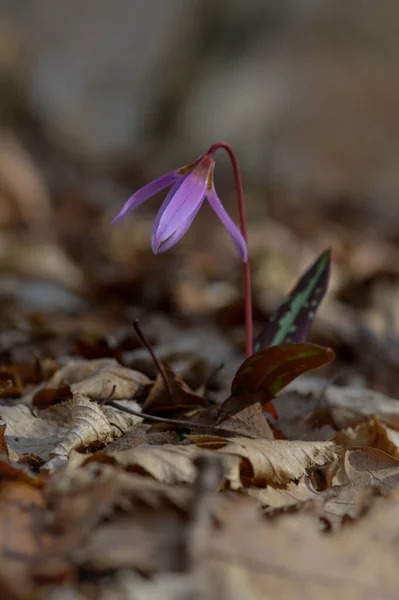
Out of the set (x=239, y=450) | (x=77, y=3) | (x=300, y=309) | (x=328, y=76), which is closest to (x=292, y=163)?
(x=328, y=76)

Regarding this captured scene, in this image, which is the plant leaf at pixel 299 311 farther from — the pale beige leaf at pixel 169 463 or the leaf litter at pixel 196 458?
the pale beige leaf at pixel 169 463

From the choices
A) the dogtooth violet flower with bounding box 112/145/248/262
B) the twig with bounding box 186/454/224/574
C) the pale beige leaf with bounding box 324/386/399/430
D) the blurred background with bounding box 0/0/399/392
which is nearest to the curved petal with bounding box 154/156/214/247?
the dogtooth violet flower with bounding box 112/145/248/262

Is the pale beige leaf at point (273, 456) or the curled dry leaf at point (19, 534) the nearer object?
the curled dry leaf at point (19, 534)

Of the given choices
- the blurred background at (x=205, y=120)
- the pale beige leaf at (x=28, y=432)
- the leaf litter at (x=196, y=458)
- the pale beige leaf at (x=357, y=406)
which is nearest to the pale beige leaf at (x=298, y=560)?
the leaf litter at (x=196, y=458)

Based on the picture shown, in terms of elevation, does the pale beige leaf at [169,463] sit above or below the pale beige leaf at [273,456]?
above

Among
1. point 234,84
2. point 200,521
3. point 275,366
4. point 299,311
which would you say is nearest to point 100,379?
point 275,366

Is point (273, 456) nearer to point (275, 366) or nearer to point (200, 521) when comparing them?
point (275, 366)

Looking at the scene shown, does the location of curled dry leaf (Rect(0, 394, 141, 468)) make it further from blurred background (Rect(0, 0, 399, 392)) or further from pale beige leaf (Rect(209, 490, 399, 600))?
blurred background (Rect(0, 0, 399, 392))
